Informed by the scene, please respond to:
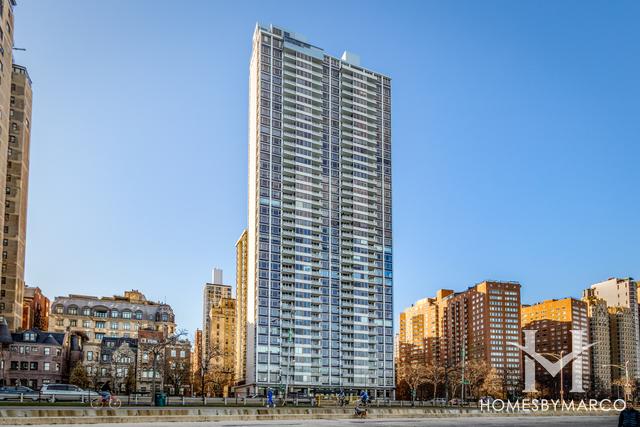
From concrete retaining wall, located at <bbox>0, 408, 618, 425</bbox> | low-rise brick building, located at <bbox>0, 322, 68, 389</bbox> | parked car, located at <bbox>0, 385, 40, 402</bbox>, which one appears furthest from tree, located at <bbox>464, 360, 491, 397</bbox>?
parked car, located at <bbox>0, 385, 40, 402</bbox>

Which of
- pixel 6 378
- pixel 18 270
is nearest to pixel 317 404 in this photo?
pixel 6 378

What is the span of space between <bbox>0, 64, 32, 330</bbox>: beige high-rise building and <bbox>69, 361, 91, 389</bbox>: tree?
1670 centimetres

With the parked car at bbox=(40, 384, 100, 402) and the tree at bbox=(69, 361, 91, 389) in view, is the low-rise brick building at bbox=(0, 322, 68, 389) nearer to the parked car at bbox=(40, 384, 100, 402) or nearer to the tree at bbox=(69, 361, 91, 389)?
the tree at bbox=(69, 361, 91, 389)

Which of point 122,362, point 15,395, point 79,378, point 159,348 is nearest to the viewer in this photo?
point 15,395

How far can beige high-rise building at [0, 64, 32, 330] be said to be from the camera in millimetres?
123062

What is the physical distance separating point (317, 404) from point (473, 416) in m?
17.7

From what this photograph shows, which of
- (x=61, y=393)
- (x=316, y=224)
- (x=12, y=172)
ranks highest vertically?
(x=12, y=172)

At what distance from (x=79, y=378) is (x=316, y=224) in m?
69.6

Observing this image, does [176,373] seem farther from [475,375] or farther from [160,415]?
[475,375]

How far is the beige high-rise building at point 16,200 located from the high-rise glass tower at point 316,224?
4959 cm

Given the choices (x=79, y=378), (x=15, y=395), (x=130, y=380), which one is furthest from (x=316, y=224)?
(x=15, y=395)

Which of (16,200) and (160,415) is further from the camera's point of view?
(16,200)

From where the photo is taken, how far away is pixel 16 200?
12888 cm

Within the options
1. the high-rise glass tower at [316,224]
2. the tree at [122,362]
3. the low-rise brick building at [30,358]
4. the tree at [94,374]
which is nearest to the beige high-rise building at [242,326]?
the high-rise glass tower at [316,224]
